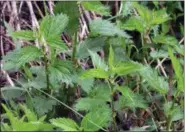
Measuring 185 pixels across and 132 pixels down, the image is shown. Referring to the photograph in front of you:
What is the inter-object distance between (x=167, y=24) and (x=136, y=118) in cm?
51

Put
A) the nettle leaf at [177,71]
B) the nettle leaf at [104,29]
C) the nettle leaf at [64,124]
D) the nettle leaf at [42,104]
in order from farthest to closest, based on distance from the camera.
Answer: the nettle leaf at [104,29] < the nettle leaf at [42,104] < the nettle leaf at [177,71] < the nettle leaf at [64,124]

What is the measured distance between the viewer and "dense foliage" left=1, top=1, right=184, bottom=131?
39.9 inches

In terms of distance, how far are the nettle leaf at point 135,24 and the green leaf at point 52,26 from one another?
0.24m

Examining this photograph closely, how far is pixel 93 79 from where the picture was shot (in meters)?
1.14

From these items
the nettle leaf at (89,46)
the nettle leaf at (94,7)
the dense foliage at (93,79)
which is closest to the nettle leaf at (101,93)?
the dense foliage at (93,79)

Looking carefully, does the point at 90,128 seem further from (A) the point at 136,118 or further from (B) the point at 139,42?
(B) the point at 139,42

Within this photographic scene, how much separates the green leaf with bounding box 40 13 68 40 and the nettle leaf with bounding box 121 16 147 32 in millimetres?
236

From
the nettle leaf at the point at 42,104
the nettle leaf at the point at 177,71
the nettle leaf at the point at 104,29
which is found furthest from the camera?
the nettle leaf at the point at 104,29

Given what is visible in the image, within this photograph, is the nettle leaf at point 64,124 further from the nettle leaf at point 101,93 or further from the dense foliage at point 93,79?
the nettle leaf at point 101,93

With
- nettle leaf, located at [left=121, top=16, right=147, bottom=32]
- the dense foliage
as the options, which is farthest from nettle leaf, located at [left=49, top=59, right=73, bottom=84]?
nettle leaf, located at [left=121, top=16, right=147, bottom=32]

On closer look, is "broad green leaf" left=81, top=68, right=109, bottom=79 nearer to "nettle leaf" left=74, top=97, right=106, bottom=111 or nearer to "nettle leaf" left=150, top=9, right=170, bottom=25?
"nettle leaf" left=74, top=97, right=106, bottom=111

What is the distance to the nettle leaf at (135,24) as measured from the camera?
1231mm

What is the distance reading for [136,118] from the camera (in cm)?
119

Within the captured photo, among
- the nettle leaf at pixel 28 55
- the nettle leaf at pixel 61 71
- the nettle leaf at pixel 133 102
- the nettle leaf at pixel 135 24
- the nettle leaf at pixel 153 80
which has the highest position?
the nettle leaf at pixel 135 24
